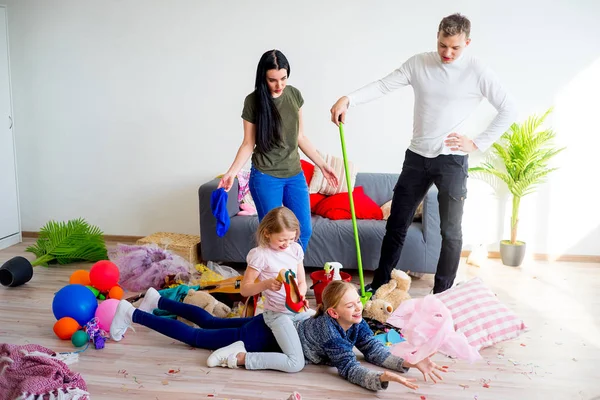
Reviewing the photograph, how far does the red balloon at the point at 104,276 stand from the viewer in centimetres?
356

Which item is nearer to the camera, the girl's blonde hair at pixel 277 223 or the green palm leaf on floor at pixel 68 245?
the girl's blonde hair at pixel 277 223

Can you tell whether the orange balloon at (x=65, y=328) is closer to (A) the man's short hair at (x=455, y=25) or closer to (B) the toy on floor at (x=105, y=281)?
(B) the toy on floor at (x=105, y=281)

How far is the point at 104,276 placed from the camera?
3.55 metres

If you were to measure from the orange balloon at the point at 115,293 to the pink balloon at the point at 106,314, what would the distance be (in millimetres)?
424

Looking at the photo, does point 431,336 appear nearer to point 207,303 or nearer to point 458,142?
point 458,142

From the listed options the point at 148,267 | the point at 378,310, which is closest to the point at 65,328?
the point at 148,267

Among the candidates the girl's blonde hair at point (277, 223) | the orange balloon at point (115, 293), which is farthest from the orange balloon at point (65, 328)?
the girl's blonde hair at point (277, 223)

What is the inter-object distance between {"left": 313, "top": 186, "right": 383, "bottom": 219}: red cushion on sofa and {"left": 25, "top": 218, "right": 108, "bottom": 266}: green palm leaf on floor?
63.7 inches

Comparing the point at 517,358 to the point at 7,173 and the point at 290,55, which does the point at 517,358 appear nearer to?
the point at 290,55

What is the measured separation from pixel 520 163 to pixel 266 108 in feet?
Result: 6.95

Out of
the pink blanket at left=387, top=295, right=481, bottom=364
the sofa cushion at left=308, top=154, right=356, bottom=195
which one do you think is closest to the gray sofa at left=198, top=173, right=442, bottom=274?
the sofa cushion at left=308, top=154, right=356, bottom=195

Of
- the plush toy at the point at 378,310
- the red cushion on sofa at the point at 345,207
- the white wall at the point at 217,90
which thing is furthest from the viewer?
the white wall at the point at 217,90

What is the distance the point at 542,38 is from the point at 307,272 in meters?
2.38

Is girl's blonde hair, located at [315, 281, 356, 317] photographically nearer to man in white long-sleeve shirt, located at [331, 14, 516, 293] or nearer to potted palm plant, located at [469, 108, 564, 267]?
man in white long-sleeve shirt, located at [331, 14, 516, 293]
